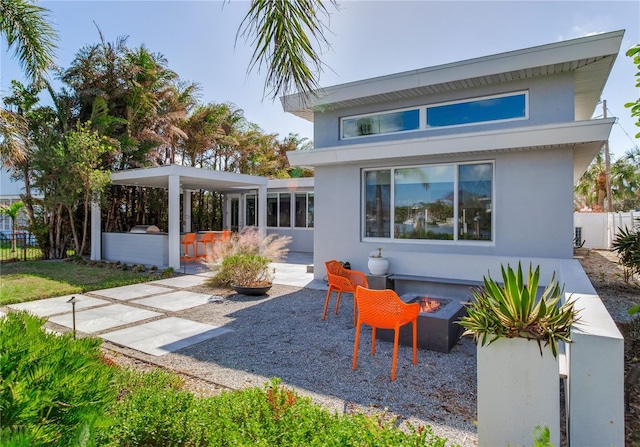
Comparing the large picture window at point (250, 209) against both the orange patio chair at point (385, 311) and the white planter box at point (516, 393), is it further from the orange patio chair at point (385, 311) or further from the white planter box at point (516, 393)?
the white planter box at point (516, 393)

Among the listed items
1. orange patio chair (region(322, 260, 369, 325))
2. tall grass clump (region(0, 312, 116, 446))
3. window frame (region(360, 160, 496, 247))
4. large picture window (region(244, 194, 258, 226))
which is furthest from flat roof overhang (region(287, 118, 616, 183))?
large picture window (region(244, 194, 258, 226))

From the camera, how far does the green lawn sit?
828 cm

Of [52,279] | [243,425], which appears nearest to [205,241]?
[52,279]

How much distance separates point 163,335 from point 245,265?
311cm

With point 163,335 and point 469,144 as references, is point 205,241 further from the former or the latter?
point 469,144

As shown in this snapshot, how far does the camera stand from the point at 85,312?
695 centimetres

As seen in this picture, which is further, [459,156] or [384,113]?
[384,113]

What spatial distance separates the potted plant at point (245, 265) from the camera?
337 inches

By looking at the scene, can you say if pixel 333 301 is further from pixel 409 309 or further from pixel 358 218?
pixel 409 309

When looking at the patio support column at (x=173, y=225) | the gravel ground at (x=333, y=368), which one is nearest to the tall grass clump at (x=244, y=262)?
the gravel ground at (x=333, y=368)

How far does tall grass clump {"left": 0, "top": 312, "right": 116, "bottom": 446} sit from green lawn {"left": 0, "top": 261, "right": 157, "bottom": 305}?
22.2ft

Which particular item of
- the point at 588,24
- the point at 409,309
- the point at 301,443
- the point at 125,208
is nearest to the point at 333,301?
the point at 409,309

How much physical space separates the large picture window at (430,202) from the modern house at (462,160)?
0.08ft

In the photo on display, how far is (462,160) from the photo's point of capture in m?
7.89
